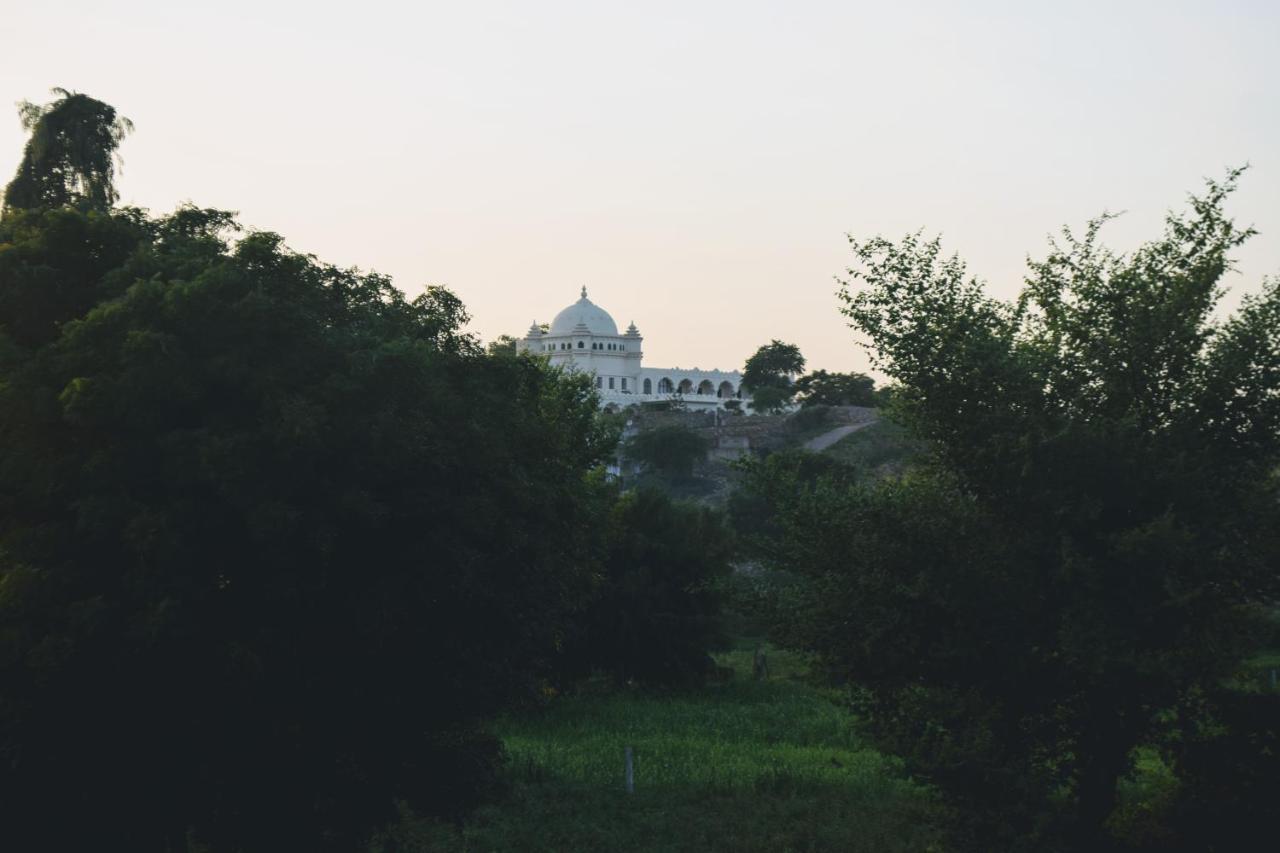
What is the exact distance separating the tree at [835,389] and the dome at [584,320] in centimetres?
3106

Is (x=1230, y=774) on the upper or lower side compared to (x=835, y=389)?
lower

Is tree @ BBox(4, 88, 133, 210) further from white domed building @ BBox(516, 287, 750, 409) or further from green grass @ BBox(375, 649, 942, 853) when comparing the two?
white domed building @ BBox(516, 287, 750, 409)

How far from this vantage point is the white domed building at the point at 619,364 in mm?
145625

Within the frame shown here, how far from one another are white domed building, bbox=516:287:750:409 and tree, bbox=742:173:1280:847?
413 ft

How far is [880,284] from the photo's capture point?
1582cm

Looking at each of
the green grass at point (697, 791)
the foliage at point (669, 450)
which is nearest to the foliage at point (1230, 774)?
the green grass at point (697, 791)

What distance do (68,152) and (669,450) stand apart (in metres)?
84.4

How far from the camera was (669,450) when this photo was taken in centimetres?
10388

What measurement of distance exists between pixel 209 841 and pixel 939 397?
9827 mm

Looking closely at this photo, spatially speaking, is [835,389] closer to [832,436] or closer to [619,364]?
[832,436]

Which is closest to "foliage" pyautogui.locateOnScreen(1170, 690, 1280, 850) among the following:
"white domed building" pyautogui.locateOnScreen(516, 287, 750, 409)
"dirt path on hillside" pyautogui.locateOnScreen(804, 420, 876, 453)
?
"dirt path on hillside" pyautogui.locateOnScreen(804, 420, 876, 453)

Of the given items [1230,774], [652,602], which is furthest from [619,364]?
[1230,774]

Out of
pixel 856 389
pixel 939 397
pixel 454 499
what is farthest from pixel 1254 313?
pixel 856 389

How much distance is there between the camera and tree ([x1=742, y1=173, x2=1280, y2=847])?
44.0 feet
